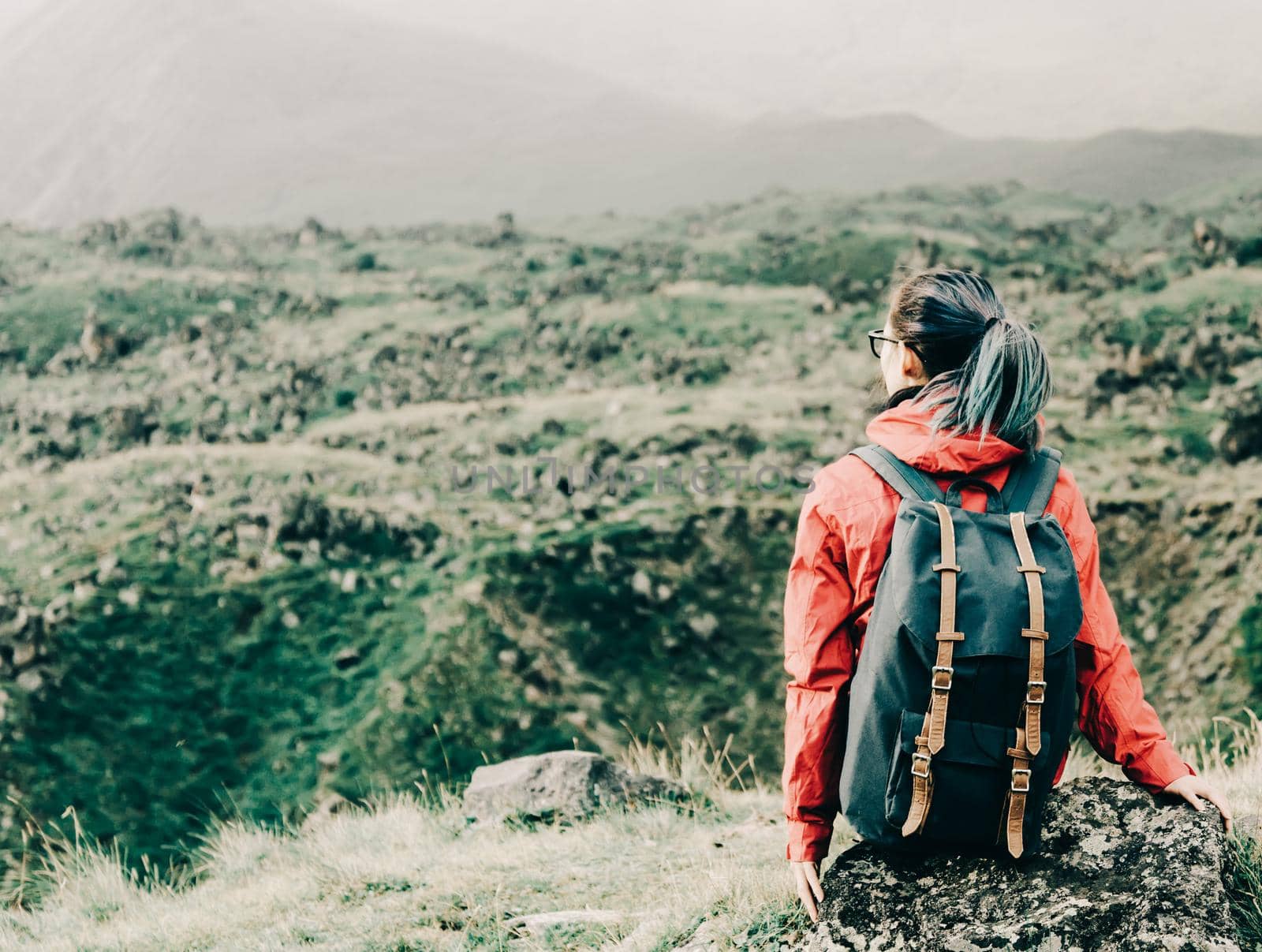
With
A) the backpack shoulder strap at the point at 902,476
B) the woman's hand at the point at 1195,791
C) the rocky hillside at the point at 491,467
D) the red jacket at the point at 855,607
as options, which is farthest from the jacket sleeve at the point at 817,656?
the rocky hillside at the point at 491,467

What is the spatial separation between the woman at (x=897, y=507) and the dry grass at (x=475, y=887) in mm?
609

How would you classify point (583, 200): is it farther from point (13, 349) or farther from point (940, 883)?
point (940, 883)

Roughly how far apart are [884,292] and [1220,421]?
2.84 meters

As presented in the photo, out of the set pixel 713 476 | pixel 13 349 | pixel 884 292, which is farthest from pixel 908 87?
pixel 13 349

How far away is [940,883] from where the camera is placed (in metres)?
1.89

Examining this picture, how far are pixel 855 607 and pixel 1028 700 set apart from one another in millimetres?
302

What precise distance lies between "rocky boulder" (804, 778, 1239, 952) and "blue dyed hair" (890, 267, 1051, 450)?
0.73m

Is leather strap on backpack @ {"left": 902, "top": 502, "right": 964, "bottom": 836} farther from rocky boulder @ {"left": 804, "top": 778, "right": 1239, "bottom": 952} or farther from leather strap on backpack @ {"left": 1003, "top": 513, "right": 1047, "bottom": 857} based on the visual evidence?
rocky boulder @ {"left": 804, "top": 778, "right": 1239, "bottom": 952}

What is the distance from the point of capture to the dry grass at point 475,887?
2.46 m

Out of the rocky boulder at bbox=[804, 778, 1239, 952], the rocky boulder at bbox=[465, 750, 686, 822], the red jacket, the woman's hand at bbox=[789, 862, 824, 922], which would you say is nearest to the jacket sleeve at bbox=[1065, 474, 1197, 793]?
the red jacket

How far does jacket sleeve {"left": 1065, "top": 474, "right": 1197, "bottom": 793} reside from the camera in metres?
1.75

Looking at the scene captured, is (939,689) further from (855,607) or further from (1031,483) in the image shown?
(1031,483)

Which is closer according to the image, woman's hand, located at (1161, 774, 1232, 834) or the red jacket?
the red jacket

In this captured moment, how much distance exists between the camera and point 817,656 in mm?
1717
